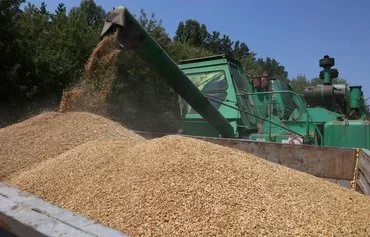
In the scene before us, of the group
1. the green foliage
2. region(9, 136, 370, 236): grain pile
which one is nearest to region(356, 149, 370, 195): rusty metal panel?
region(9, 136, 370, 236): grain pile

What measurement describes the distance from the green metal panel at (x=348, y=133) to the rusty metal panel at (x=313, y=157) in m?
1.23

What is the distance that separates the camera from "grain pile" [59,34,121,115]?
4.80 metres

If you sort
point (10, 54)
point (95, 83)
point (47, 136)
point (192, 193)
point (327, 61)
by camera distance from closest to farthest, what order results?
1. point (192, 193)
2. point (47, 136)
3. point (95, 83)
4. point (327, 61)
5. point (10, 54)

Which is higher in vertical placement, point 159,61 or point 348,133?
point 159,61

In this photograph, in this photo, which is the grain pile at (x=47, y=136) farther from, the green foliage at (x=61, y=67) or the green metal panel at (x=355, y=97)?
the green foliage at (x=61, y=67)

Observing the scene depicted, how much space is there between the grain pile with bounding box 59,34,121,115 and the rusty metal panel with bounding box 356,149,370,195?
2628 mm

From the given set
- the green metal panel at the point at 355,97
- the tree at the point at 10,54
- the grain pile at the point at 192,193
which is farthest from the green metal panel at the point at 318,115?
the tree at the point at 10,54

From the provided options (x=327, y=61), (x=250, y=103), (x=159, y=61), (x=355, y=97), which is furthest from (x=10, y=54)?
(x=355, y=97)

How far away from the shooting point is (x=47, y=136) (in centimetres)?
393

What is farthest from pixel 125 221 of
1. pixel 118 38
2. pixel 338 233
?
pixel 118 38

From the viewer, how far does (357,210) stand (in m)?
2.62

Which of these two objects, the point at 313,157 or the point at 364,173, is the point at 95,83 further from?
the point at 364,173

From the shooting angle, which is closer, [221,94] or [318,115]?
[318,115]

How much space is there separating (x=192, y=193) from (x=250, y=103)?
3842mm
